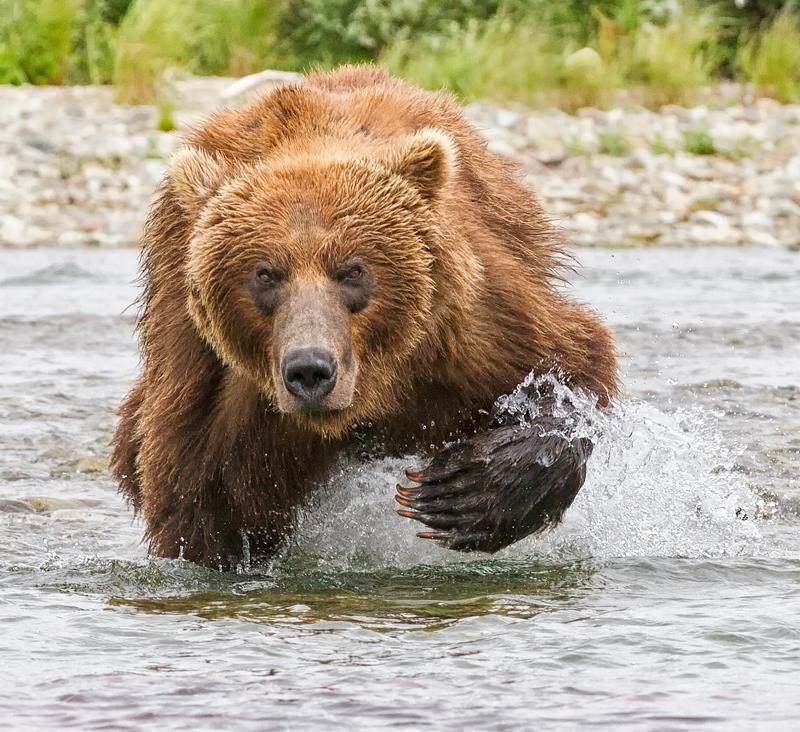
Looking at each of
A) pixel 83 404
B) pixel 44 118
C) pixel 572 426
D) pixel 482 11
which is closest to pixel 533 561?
pixel 572 426

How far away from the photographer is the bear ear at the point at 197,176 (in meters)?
4.14

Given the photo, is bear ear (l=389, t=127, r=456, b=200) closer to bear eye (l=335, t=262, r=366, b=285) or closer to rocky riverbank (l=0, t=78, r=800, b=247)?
bear eye (l=335, t=262, r=366, b=285)

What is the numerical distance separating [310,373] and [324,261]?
374 mm

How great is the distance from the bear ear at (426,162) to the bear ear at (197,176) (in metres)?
0.49

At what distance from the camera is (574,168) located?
15.4 metres

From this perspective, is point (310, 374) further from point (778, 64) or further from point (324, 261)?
point (778, 64)

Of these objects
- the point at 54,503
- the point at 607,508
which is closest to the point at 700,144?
the point at 607,508

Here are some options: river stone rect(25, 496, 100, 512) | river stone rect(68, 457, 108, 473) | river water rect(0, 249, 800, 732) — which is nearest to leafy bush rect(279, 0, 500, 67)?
river water rect(0, 249, 800, 732)

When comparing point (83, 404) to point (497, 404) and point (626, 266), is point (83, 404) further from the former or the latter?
point (626, 266)

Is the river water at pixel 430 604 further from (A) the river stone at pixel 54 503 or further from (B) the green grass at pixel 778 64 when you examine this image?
(B) the green grass at pixel 778 64

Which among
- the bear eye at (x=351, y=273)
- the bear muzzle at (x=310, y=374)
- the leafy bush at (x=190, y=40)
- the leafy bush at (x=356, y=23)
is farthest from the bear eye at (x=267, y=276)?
the leafy bush at (x=356, y=23)

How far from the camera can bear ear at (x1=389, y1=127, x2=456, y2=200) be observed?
407 cm

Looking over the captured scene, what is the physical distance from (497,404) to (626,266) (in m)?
7.98

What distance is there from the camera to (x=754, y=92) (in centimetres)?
1856
